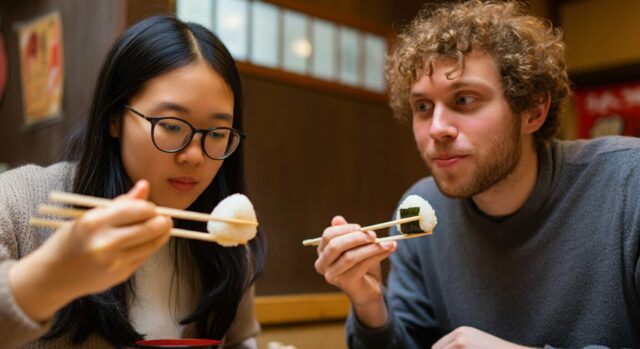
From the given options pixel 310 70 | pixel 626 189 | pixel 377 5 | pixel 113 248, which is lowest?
pixel 113 248

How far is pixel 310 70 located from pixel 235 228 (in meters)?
3.10

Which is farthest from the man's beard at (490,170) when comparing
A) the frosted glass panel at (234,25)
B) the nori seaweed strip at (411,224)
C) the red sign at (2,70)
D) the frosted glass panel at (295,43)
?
the red sign at (2,70)

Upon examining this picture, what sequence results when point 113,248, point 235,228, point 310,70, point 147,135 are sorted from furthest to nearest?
point 310,70 < point 147,135 < point 235,228 < point 113,248

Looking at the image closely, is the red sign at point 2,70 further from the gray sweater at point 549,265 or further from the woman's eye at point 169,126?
the gray sweater at point 549,265

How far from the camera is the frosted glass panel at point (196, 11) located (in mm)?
3434

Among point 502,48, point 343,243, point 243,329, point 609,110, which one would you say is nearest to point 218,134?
point 343,243

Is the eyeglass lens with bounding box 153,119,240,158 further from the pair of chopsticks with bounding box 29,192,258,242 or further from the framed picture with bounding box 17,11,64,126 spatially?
the framed picture with bounding box 17,11,64,126

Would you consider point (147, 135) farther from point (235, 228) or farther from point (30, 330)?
point (30, 330)

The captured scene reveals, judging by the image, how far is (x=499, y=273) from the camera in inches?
79.5

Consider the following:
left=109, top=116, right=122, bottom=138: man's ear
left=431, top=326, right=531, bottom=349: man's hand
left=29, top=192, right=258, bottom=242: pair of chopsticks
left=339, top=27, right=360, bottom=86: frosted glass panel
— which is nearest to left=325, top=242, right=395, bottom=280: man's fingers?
left=431, top=326, right=531, bottom=349: man's hand

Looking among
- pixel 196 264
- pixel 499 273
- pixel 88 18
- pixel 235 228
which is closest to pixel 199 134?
pixel 235 228

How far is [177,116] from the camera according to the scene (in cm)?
147

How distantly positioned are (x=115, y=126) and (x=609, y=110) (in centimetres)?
531

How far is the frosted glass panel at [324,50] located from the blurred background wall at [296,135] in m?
0.09
